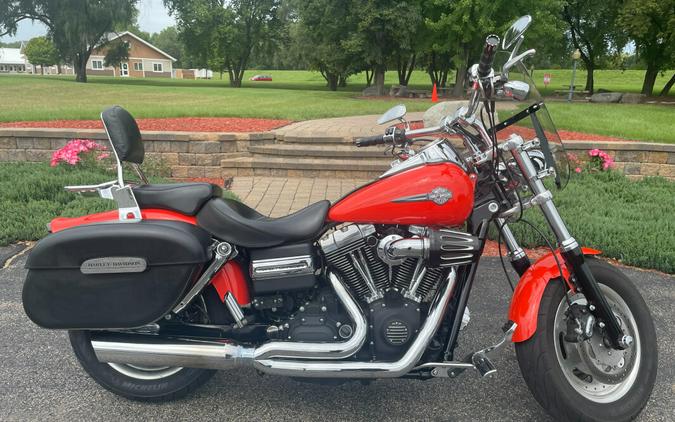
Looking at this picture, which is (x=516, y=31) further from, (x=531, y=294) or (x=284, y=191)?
(x=284, y=191)

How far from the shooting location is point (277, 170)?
8211 millimetres

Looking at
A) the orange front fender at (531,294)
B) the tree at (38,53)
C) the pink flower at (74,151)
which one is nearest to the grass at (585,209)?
the pink flower at (74,151)

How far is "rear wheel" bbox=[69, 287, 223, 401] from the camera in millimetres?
2533

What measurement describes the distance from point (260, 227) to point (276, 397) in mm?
982

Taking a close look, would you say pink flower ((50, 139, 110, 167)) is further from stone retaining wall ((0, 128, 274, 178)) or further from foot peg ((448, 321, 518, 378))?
foot peg ((448, 321, 518, 378))

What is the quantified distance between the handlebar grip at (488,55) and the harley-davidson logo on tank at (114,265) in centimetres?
171

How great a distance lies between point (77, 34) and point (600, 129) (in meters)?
38.0

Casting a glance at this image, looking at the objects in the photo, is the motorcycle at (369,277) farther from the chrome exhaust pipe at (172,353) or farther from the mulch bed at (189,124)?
the mulch bed at (189,124)

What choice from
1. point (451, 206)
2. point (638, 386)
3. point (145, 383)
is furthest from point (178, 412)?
point (638, 386)

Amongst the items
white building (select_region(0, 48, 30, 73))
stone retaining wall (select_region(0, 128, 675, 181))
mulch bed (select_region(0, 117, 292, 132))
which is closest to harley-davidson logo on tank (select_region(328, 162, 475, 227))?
stone retaining wall (select_region(0, 128, 675, 181))

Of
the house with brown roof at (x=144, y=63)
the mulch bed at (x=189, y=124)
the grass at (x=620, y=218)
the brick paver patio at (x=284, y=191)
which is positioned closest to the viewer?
the grass at (x=620, y=218)

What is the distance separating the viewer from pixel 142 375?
2.58 meters

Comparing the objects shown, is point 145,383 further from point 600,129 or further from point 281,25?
point 281,25

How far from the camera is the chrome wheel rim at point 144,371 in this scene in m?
2.58
